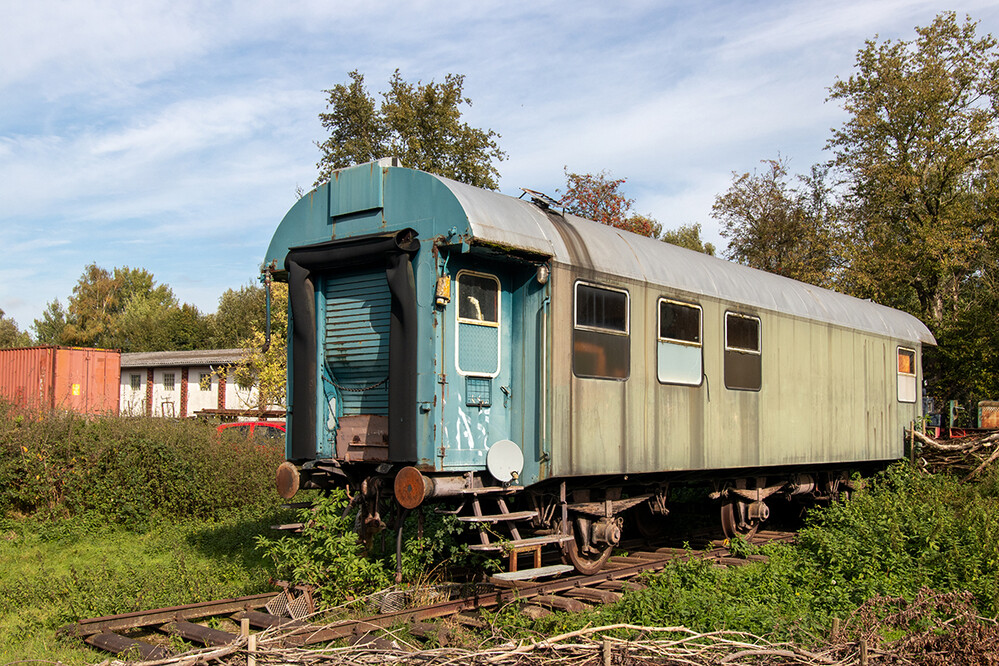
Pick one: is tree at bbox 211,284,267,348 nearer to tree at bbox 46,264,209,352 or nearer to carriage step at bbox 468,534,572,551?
tree at bbox 46,264,209,352

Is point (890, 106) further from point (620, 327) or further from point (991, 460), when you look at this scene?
point (620, 327)

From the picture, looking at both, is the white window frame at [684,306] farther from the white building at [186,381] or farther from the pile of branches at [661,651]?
the white building at [186,381]

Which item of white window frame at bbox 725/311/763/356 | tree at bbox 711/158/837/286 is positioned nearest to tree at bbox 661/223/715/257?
tree at bbox 711/158/837/286

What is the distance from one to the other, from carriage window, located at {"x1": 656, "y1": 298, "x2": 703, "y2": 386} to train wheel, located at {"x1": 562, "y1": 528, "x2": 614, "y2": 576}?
1.99 metres

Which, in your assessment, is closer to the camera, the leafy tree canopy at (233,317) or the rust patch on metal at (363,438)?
the rust patch on metal at (363,438)

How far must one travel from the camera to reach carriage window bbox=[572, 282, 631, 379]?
845cm

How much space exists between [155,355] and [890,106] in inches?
1597

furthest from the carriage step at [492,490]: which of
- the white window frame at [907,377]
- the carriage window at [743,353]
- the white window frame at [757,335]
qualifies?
the white window frame at [907,377]

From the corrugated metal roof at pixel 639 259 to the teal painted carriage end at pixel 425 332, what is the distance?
23 cm

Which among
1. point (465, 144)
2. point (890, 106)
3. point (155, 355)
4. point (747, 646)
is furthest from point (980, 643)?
point (155, 355)

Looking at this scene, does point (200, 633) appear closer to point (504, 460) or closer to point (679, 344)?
point (504, 460)

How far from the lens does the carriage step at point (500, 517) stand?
7309 millimetres

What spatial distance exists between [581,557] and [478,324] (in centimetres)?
291

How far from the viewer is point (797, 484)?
12.6m
